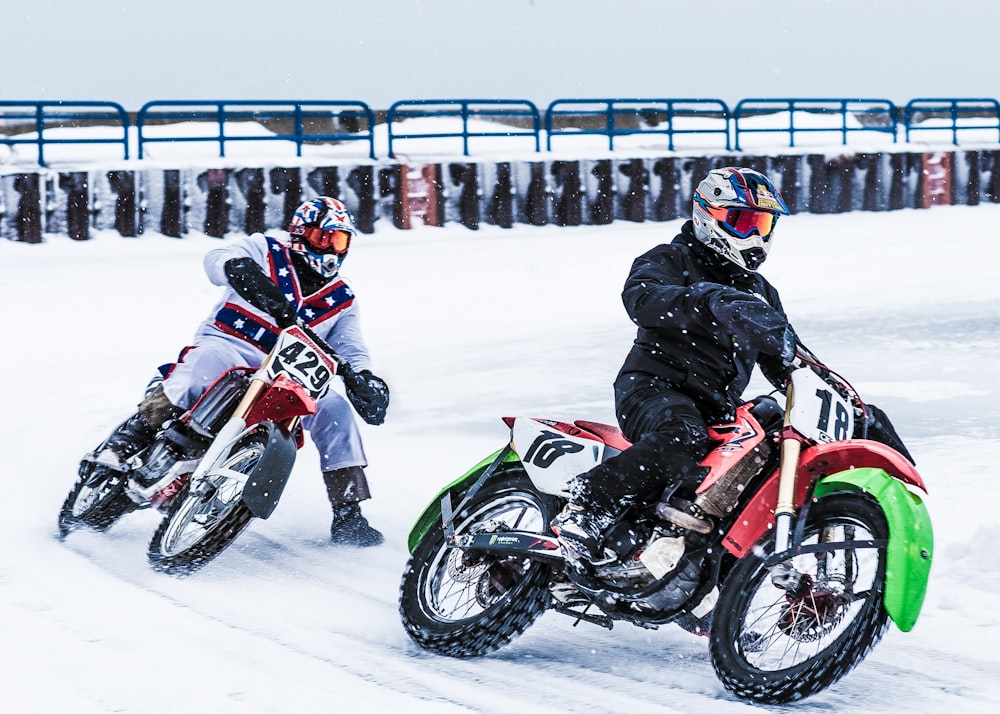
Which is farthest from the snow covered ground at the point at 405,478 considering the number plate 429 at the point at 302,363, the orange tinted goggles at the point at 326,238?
the orange tinted goggles at the point at 326,238

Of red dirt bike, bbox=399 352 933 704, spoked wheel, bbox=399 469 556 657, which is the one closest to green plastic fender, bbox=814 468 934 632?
red dirt bike, bbox=399 352 933 704

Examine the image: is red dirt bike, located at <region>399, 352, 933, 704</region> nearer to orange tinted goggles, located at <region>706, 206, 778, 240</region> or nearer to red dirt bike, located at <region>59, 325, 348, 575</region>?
orange tinted goggles, located at <region>706, 206, 778, 240</region>

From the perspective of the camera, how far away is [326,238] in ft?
19.1

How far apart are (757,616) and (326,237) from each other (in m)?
2.80

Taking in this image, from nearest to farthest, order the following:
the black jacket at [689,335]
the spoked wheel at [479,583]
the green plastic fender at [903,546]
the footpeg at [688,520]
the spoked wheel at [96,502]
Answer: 1. the green plastic fender at [903,546]
2. the footpeg at [688,520]
3. the black jacket at [689,335]
4. the spoked wheel at [479,583]
5. the spoked wheel at [96,502]

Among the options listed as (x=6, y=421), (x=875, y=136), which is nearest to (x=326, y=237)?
(x=6, y=421)

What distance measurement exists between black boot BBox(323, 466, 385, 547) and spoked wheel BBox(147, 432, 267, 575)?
0.70m

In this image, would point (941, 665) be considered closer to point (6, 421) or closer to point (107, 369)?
point (6, 421)

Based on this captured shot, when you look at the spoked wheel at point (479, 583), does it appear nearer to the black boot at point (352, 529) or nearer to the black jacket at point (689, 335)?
Result: the black jacket at point (689, 335)

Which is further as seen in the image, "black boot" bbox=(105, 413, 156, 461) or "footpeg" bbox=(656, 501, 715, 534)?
"black boot" bbox=(105, 413, 156, 461)

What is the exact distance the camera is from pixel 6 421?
887 centimetres

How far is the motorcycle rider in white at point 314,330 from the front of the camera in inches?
231

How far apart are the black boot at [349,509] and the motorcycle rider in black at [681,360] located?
1852mm

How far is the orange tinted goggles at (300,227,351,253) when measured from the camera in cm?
580
